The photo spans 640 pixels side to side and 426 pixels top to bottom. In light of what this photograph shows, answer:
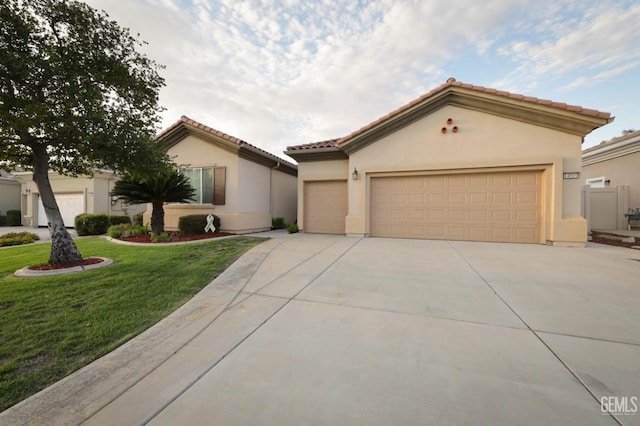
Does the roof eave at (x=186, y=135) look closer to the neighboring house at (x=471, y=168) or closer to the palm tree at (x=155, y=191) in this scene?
the palm tree at (x=155, y=191)

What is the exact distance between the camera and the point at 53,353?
7.44 ft

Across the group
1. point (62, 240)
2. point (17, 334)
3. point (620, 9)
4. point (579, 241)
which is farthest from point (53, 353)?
point (620, 9)

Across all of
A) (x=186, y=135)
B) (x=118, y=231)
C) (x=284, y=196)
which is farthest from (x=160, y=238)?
(x=284, y=196)

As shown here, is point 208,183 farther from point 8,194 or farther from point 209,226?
point 8,194

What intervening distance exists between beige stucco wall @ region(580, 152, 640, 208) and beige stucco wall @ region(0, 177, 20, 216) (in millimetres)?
36947

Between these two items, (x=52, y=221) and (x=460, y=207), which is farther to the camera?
(x=460, y=207)

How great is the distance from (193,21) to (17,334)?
8768 millimetres

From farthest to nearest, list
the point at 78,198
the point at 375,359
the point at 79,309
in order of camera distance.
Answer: the point at 78,198
the point at 79,309
the point at 375,359

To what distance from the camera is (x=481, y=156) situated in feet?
26.8

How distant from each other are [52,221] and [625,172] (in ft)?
69.7

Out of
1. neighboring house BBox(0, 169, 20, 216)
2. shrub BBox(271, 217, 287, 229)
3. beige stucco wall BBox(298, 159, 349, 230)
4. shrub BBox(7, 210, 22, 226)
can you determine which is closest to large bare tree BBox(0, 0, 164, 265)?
beige stucco wall BBox(298, 159, 349, 230)

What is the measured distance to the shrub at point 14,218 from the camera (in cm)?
1619

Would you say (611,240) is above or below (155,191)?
below

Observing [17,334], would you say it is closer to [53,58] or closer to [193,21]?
[53,58]
